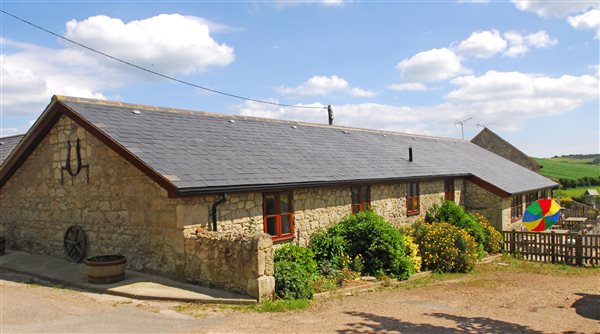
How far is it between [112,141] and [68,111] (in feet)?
8.30

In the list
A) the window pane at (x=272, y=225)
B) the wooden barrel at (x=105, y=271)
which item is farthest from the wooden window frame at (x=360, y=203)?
the wooden barrel at (x=105, y=271)

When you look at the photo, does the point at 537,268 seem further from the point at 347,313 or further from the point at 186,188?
the point at 186,188

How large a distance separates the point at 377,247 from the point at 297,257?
294 centimetres

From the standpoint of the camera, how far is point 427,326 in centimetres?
880

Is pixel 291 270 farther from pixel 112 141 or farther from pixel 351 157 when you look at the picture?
pixel 351 157

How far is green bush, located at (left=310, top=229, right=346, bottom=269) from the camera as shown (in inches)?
538

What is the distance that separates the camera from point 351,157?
63.0 feet

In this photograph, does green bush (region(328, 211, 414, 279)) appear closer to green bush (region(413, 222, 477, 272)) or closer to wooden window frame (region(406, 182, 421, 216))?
green bush (region(413, 222, 477, 272))

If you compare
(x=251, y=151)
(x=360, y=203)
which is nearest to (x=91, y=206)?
(x=251, y=151)

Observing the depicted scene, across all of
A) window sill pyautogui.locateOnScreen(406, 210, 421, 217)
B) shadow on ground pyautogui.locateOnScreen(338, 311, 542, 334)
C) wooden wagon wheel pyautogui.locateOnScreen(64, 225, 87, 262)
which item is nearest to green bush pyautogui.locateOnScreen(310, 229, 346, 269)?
shadow on ground pyautogui.locateOnScreen(338, 311, 542, 334)

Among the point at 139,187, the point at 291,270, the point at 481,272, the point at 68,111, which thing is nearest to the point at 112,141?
the point at 139,187

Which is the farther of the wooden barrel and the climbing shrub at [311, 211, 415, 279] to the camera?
the climbing shrub at [311, 211, 415, 279]

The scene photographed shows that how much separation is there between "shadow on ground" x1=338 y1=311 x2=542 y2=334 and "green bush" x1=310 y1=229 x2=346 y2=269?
4.12 metres

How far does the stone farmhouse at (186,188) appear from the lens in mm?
11094
